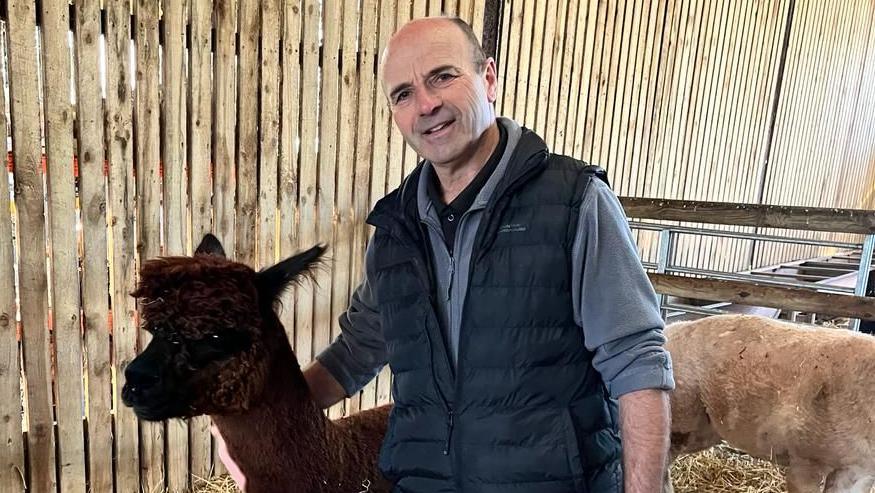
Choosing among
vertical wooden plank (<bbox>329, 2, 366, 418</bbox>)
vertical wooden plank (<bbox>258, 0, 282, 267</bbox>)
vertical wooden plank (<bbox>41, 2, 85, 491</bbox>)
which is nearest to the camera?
vertical wooden plank (<bbox>41, 2, 85, 491</bbox>)

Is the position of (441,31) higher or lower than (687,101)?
lower

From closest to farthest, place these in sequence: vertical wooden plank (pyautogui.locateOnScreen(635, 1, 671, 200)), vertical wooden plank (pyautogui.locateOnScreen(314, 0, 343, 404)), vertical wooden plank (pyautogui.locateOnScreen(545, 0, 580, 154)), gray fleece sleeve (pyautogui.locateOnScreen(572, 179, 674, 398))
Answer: gray fleece sleeve (pyautogui.locateOnScreen(572, 179, 674, 398)), vertical wooden plank (pyautogui.locateOnScreen(314, 0, 343, 404)), vertical wooden plank (pyautogui.locateOnScreen(545, 0, 580, 154)), vertical wooden plank (pyautogui.locateOnScreen(635, 1, 671, 200))

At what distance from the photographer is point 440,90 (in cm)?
169

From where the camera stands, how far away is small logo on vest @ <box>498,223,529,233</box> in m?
1.58

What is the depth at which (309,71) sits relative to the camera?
13.3ft

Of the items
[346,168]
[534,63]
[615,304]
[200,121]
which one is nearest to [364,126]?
[346,168]

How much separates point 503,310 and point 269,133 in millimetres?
2801

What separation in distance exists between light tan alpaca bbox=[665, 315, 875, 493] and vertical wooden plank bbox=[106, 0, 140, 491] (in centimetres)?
314

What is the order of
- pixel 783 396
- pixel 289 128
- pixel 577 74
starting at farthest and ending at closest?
pixel 577 74, pixel 289 128, pixel 783 396

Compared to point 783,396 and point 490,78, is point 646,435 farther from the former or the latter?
point 783,396

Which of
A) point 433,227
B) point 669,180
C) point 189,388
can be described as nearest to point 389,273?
point 433,227

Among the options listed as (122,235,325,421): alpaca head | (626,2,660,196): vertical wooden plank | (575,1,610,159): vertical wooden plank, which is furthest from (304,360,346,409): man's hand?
(626,2,660,196): vertical wooden plank

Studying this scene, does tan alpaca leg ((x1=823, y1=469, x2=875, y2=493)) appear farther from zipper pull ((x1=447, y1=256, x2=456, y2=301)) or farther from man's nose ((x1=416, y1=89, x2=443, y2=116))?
man's nose ((x1=416, y1=89, x2=443, y2=116))

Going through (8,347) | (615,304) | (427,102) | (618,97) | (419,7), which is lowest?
(8,347)
